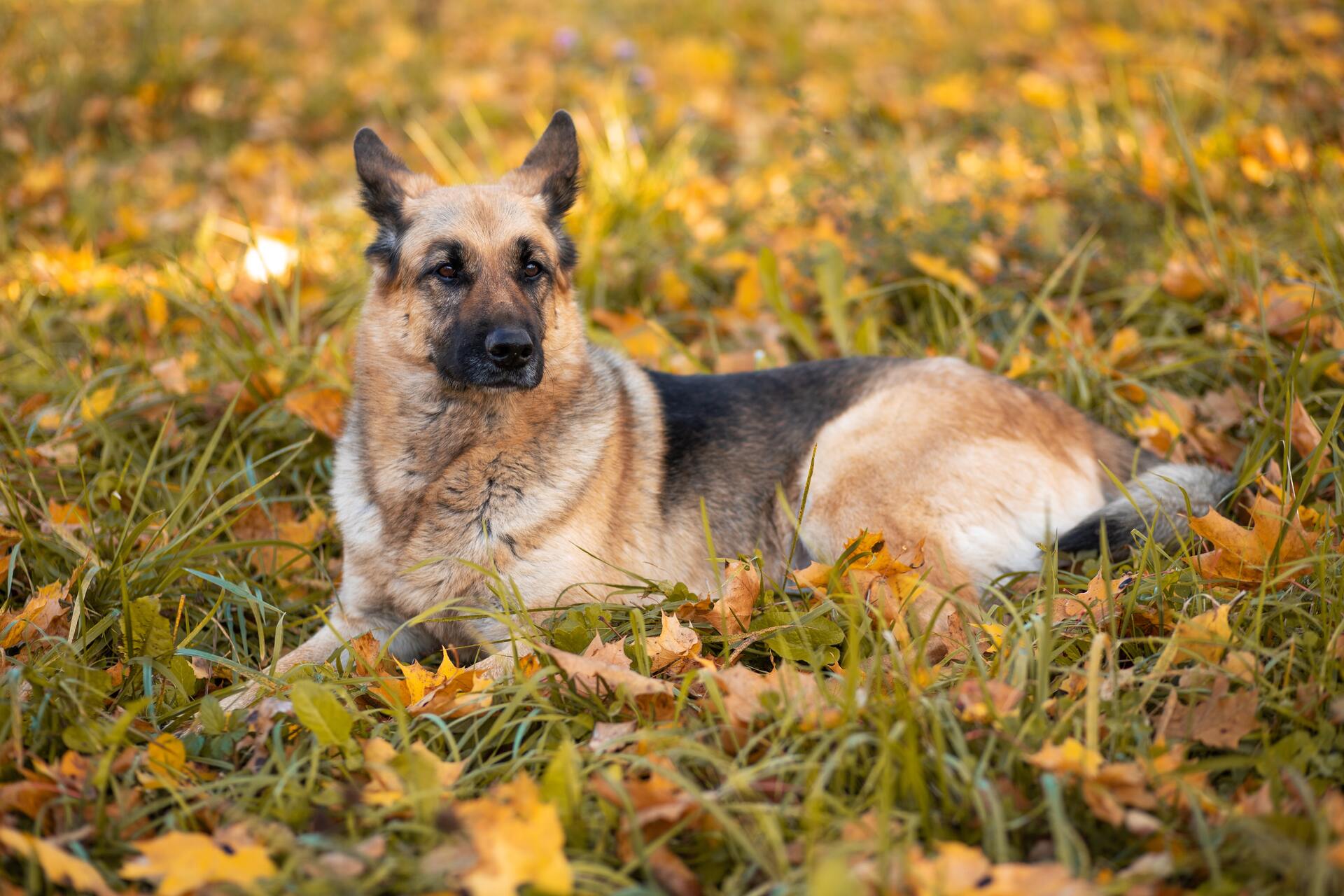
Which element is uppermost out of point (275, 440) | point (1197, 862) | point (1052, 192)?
point (1052, 192)

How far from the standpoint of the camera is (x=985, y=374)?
11.8 feet

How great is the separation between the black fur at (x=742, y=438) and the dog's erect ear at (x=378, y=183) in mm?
1160

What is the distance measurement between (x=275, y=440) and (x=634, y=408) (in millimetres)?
1674

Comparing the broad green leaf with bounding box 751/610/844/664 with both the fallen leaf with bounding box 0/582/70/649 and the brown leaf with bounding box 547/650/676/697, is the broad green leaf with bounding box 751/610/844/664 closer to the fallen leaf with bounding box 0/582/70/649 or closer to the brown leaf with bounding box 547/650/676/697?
the brown leaf with bounding box 547/650/676/697

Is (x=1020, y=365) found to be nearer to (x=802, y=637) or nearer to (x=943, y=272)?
(x=943, y=272)

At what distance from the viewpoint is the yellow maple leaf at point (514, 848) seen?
5.72 feet

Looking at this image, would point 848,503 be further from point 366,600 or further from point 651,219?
point 651,219

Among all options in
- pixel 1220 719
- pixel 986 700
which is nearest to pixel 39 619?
pixel 986 700

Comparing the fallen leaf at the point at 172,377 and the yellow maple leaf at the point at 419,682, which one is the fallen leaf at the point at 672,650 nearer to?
the yellow maple leaf at the point at 419,682

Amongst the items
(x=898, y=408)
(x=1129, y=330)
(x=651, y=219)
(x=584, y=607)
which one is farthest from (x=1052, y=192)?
(x=584, y=607)

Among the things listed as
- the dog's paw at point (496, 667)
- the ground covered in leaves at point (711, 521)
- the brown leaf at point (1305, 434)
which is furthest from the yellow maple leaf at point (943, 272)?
the dog's paw at point (496, 667)

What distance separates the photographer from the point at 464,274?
10.5ft

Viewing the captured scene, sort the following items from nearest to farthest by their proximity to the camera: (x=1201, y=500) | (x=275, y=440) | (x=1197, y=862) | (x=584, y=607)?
(x=1197, y=862) → (x=584, y=607) → (x=1201, y=500) → (x=275, y=440)

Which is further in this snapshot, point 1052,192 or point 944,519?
point 1052,192
